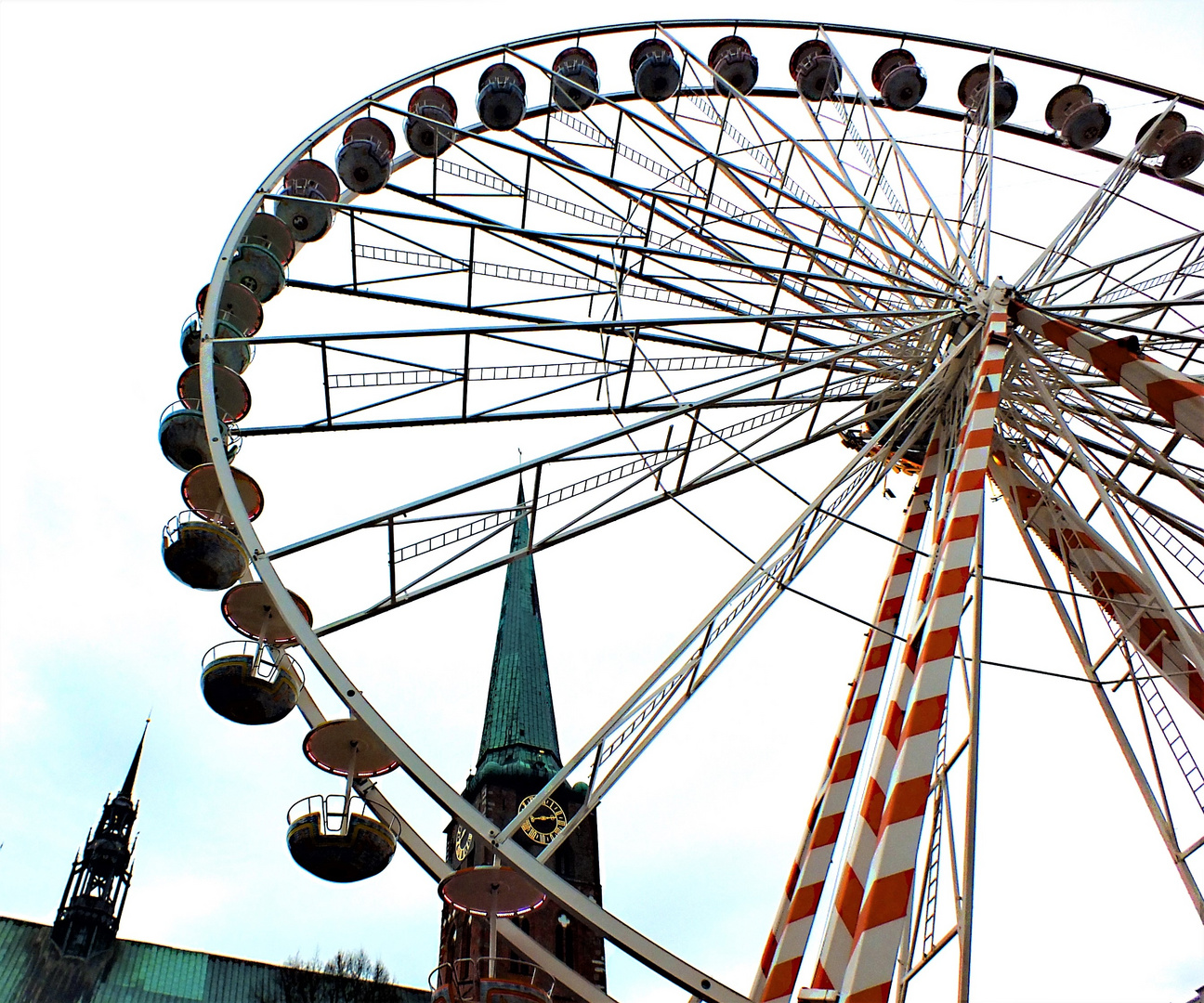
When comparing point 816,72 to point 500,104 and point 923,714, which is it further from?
point 923,714

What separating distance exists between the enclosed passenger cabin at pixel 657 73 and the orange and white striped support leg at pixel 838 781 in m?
8.84

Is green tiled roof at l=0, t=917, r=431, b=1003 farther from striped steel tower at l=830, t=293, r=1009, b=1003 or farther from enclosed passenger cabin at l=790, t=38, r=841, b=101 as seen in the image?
striped steel tower at l=830, t=293, r=1009, b=1003

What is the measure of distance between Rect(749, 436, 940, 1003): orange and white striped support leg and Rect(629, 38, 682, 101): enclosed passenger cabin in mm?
8840

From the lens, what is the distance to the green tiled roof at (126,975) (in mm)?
52000

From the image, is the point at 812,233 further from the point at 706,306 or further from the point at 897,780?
the point at 897,780

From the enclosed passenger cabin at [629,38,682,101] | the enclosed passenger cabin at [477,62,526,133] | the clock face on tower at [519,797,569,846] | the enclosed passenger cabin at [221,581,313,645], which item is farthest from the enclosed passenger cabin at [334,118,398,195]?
the clock face on tower at [519,797,569,846]

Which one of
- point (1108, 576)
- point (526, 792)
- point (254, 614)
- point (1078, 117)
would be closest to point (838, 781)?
point (1108, 576)

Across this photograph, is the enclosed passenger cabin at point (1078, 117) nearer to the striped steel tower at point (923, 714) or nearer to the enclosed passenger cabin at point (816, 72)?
the enclosed passenger cabin at point (816, 72)

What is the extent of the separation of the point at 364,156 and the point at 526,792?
117 feet

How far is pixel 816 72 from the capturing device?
2294cm

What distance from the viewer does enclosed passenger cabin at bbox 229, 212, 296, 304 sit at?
19.6 metres

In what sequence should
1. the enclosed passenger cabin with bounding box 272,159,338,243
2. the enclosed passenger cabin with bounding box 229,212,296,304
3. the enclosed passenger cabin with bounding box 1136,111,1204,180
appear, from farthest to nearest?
the enclosed passenger cabin with bounding box 272,159,338,243 → the enclosed passenger cabin with bounding box 1136,111,1204,180 → the enclosed passenger cabin with bounding box 229,212,296,304

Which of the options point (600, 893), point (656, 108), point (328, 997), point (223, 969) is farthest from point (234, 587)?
point (223, 969)

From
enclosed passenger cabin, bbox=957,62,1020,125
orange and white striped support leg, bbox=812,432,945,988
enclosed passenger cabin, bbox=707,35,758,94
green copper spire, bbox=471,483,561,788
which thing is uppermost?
green copper spire, bbox=471,483,561,788
